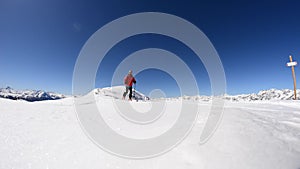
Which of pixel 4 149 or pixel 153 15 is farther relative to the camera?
pixel 153 15

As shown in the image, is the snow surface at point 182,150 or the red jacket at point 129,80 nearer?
the snow surface at point 182,150

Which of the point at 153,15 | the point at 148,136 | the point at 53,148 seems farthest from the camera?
the point at 153,15

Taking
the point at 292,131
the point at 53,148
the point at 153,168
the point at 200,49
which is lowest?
the point at 153,168

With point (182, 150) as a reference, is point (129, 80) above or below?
above

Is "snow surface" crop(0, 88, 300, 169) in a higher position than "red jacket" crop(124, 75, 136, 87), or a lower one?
lower

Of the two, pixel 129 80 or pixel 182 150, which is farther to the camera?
pixel 129 80

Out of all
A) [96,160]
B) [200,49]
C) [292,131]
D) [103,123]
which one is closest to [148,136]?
[96,160]

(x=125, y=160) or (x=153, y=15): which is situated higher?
(x=153, y=15)

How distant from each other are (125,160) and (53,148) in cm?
120

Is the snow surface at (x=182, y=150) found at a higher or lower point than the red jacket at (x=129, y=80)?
lower

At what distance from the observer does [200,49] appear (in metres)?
10.5

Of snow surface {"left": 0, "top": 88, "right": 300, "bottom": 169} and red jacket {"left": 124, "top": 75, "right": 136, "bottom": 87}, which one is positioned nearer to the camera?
snow surface {"left": 0, "top": 88, "right": 300, "bottom": 169}

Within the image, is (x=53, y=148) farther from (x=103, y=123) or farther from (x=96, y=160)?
(x=103, y=123)

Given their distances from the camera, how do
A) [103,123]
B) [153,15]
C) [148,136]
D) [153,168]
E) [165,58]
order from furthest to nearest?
1. [165,58]
2. [153,15]
3. [103,123]
4. [148,136]
5. [153,168]
